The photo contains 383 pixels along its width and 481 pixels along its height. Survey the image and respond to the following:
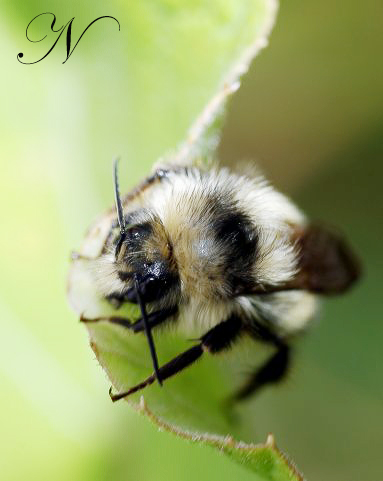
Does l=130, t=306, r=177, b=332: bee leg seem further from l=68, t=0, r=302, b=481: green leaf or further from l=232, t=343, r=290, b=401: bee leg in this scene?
l=232, t=343, r=290, b=401: bee leg

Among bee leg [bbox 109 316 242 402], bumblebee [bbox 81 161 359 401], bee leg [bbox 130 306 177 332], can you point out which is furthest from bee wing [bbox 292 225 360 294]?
bee leg [bbox 130 306 177 332]

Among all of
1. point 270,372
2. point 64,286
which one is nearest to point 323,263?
point 270,372

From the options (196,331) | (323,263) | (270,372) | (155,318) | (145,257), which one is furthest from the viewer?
(270,372)

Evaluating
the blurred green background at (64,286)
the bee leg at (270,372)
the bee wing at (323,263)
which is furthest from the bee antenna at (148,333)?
the bee leg at (270,372)

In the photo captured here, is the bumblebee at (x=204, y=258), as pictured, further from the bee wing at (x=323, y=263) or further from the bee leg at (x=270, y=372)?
the bee leg at (x=270, y=372)

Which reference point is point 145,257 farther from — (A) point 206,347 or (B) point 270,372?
(B) point 270,372

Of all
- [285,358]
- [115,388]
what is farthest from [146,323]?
[285,358]

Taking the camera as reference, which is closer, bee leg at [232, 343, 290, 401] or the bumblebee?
the bumblebee
